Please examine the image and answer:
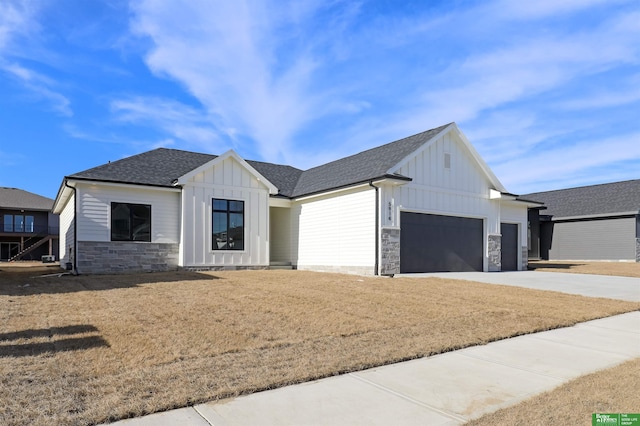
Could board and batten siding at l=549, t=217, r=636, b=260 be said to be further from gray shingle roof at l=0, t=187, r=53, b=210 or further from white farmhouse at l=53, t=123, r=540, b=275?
gray shingle roof at l=0, t=187, r=53, b=210

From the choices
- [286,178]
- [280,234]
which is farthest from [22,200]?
[280,234]

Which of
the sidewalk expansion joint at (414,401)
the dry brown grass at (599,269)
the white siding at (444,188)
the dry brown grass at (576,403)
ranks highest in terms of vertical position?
the white siding at (444,188)

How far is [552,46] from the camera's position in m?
12.0

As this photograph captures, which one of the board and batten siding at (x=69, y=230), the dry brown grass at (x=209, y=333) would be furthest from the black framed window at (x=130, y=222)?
the dry brown grass at (x=209, y=333)

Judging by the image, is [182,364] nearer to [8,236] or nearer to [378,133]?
[378,133]

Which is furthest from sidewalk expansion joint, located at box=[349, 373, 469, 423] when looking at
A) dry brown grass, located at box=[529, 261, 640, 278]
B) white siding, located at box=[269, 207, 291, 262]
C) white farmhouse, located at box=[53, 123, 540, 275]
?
dry brown grass, located at box=[529, 261, 640, 278]

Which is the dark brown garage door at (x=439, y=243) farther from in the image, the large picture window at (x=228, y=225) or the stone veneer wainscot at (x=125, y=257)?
the stone veneer wainscot at (x=125, y=257)

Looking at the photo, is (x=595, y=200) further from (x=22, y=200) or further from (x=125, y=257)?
(x=22, y=200)

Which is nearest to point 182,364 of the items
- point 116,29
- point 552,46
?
point 116,29

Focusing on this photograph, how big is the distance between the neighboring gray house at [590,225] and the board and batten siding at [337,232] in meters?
15.5

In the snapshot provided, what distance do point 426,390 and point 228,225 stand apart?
13442 mm

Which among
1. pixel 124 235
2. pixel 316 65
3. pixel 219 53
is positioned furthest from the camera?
pixel 124 235

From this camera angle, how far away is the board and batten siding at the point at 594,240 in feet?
86.0

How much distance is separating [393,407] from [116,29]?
1215 cm
